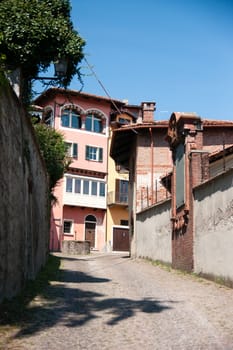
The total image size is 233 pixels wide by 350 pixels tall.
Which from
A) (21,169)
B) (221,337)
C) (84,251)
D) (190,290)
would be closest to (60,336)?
(221,337)

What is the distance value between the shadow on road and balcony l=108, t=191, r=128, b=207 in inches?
Answer: 1427

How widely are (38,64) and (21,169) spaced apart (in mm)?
3598

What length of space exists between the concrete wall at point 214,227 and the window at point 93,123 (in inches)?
1319

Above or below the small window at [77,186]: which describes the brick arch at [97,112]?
above

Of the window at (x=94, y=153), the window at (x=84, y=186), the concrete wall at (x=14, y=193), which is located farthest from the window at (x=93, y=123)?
the concrete wall at (x=14, y=193)

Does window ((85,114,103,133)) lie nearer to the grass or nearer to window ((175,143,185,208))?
window ((175,143,185,208))

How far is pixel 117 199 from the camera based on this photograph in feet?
154

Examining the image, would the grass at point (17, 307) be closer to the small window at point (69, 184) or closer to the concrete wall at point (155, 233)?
the concrete wall at point (155, 233)

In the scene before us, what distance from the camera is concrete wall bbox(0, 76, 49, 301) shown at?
736 cm

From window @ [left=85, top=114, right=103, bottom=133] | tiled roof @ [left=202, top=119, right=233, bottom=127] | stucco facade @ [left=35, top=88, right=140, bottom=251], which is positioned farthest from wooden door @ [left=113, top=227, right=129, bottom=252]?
tiled roof @ [left=202, top=119, right=233, bottom=127]

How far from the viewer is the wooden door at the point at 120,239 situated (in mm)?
46281

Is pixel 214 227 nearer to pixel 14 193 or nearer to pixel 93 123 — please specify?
pixel 14 193

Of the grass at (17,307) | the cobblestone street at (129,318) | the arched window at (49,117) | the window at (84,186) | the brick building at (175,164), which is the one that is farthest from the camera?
the arched window at (49,117)

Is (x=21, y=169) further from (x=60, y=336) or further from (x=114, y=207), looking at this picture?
(x=114, y=207)
